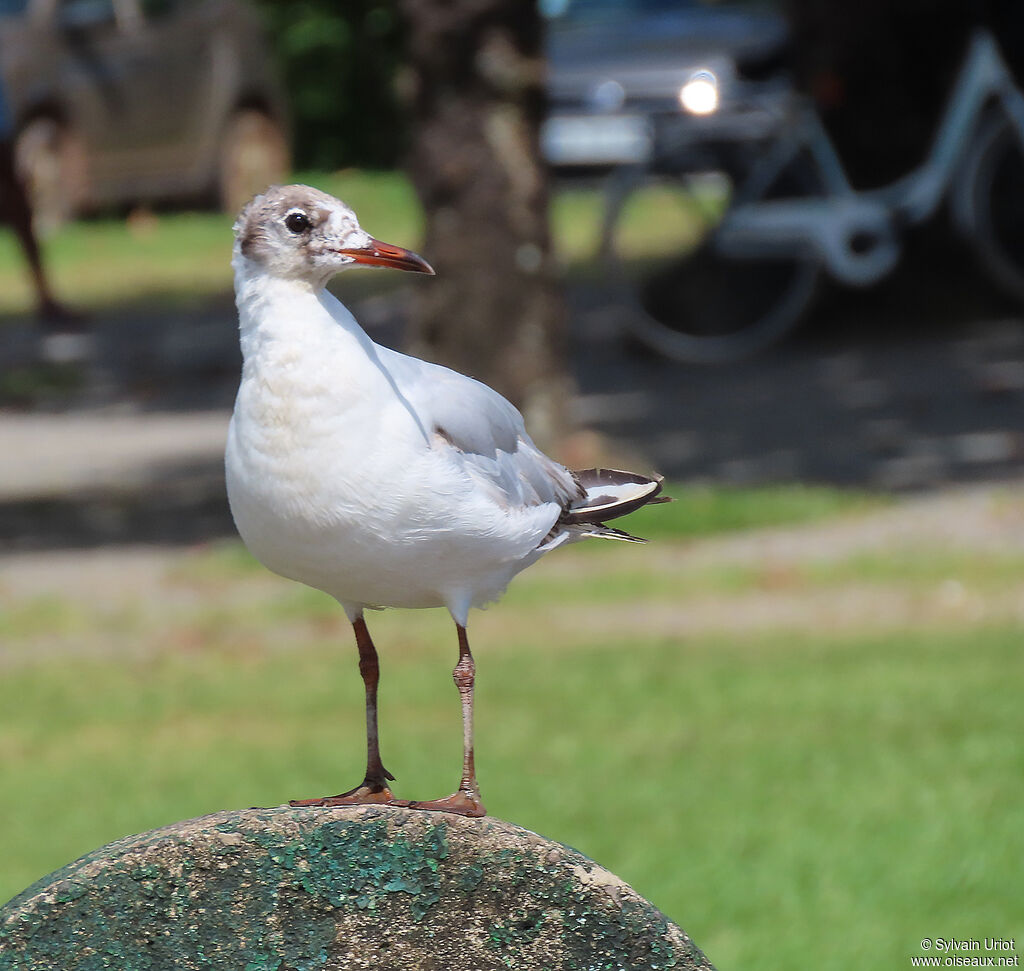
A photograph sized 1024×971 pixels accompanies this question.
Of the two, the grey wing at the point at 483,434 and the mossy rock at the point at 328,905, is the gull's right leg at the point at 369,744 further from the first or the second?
the grey wing at the point at 483,434

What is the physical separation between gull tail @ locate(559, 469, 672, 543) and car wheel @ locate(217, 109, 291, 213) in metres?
18.1

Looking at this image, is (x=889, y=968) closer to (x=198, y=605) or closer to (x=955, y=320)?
(x=198, y=605)

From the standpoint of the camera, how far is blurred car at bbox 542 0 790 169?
13344 mm

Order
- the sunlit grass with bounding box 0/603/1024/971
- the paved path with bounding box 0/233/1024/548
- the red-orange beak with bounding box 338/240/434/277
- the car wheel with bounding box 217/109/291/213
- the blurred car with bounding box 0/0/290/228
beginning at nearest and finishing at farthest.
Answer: the red-orange beak with bounding box 338/240/434/277 < the sunlit grass with bounding box 0/603/1024/971 < the paved path with bounding box 0/233/1024/548 < the blurred car with bounding box 0/0/290/228 < the car wheel with bounding box 217/109/291/213

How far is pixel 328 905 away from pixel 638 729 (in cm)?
451

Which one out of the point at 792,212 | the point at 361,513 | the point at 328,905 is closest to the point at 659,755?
the point at 328,905

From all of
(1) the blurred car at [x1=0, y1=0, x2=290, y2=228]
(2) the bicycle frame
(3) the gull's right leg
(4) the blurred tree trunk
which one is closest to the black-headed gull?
(3) the gull's right leg

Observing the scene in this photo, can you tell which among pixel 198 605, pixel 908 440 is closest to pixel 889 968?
pixel 198 605

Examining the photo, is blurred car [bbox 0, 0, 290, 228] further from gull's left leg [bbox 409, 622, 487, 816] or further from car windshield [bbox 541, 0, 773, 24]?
gull's left leg [bbox 409, 622, 487, 816]

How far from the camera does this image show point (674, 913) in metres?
5.34

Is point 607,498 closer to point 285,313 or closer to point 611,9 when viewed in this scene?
point 285,313

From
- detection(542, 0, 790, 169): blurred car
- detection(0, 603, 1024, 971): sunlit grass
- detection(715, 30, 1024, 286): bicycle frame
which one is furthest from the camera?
detection(542, 0, 790, 169): blurred car

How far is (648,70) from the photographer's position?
19.4 metres

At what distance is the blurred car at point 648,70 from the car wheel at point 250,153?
10.1ft
